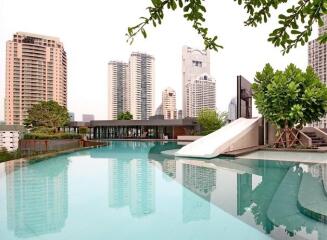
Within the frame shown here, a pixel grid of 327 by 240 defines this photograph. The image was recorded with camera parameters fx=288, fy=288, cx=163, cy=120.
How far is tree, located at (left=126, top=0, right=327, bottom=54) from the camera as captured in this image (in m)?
1.16

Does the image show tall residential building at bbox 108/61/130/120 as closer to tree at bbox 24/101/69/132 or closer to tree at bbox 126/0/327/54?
tree at bbox 24/101/69/132

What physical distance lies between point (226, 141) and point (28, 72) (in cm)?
6370

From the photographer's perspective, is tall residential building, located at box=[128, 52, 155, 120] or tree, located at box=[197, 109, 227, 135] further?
tall residential building, located at box=[128, 52, 155, 120]

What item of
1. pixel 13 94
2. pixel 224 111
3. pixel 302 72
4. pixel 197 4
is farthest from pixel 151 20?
pixel 13 94

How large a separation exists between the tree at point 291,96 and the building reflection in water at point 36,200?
13439mm

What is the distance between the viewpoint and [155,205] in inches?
276

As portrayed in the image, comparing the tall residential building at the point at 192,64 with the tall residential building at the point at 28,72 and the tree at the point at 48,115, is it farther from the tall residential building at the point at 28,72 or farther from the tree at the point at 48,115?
the tree at the point at 48,115

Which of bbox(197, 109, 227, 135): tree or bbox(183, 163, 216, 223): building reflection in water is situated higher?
bbox(197, 109, 227, 135): tree

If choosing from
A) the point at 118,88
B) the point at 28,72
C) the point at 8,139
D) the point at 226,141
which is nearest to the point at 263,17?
the point at 226,141

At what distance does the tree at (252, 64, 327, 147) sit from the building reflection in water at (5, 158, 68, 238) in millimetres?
13439

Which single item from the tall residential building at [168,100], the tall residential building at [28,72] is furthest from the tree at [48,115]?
the tall residential building at [168,100]

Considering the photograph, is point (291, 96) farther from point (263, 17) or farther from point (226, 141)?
point (263, 17)

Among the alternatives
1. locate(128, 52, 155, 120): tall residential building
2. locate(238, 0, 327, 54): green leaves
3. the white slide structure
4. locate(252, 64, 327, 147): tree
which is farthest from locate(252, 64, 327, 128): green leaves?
locate(128, 52, 155, 120): tall residential building

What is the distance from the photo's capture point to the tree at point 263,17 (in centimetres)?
116
